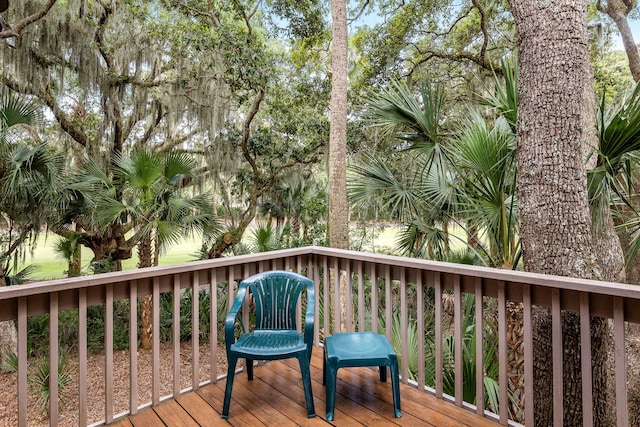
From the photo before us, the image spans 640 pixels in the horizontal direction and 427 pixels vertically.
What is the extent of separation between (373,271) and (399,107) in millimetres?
1565

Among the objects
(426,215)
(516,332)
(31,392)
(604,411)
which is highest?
(426,215)

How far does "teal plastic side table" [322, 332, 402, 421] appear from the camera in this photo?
2029 millimetres

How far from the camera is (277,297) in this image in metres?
2.64

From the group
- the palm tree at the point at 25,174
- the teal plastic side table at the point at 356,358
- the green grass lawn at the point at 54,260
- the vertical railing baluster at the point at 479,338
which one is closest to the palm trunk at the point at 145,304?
the green grass lawn at the point at 54,260

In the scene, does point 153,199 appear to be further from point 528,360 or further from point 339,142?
point 528,360

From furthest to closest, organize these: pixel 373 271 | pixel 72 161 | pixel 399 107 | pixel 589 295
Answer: pixel 72 161, pixel 399 107, pixel 373 271, pixel 589 295

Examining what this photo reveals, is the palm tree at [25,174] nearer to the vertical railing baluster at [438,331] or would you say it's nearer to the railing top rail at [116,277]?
the railing top rail at [116,277]

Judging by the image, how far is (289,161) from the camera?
8.15 meters

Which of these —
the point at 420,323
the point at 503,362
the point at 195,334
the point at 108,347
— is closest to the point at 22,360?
the point at 108,347

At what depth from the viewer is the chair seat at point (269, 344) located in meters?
2.09

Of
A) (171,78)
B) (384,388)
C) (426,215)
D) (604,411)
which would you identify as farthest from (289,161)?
(604,411)

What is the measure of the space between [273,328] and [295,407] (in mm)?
562

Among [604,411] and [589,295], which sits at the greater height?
[589,295]

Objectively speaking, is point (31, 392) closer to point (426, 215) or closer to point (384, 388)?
point (384, 388)
